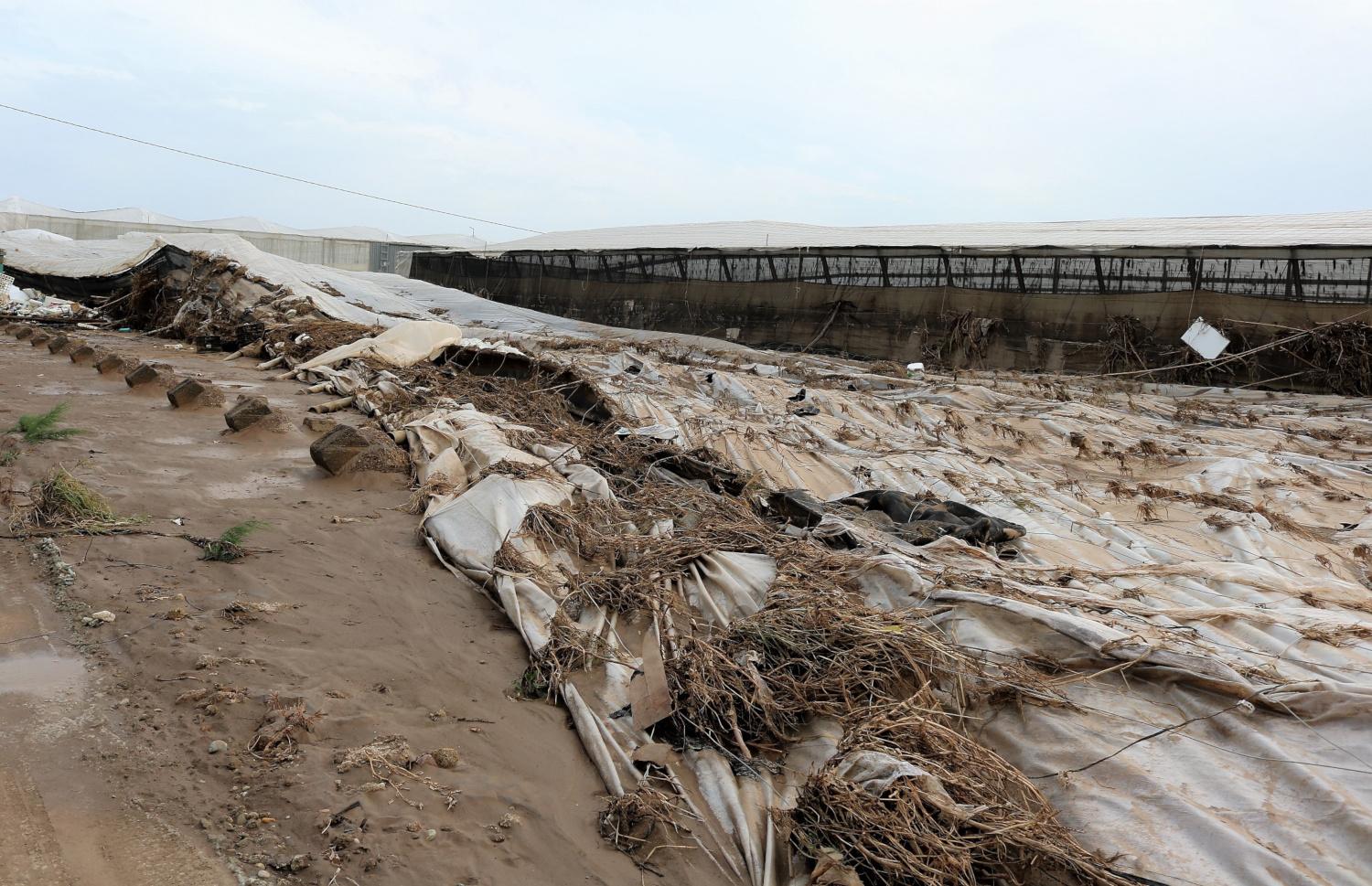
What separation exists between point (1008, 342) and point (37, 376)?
1235cm

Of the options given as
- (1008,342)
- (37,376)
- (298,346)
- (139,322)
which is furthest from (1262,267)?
(139,322)

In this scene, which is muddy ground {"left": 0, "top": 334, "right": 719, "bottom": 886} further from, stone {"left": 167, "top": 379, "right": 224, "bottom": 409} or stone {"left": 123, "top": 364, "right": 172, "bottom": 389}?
stone {"left": 123, "top": 364, "right": 172, "bottom": 389}

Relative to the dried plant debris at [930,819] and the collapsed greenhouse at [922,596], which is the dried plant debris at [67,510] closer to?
the collapsed greenhouse at [922,596]

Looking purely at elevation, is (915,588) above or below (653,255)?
below

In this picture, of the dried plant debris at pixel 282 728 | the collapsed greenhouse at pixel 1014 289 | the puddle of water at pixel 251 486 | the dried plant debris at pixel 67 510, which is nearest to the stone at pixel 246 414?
the puddle of water at pixel 251 486

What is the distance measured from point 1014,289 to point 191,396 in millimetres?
11108

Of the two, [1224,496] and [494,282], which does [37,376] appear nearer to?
[1224,496]

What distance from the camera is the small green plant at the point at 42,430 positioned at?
5.56m

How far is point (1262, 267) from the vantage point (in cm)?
1110

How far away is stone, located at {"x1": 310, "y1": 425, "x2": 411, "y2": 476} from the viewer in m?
5.71

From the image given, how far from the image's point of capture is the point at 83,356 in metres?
9.80

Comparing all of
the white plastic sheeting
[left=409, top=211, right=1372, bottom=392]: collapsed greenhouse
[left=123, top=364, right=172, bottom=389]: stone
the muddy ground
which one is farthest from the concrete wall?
the muddy ground

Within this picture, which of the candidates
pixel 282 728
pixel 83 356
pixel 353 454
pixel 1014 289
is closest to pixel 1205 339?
pixel 1014 289

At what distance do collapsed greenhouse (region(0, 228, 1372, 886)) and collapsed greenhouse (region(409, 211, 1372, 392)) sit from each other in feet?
1.04
